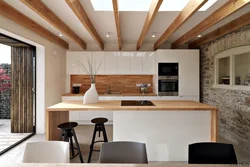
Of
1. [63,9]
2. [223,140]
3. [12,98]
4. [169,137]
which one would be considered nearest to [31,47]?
[12,98]

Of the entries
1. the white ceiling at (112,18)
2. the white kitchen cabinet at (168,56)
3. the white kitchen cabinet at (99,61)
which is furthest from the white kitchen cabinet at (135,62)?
the white ceiling at (112,18)

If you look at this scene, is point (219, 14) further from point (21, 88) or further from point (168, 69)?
point (21, 88)

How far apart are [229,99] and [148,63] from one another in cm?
247

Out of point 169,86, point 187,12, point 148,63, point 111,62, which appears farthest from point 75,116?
point 187,12

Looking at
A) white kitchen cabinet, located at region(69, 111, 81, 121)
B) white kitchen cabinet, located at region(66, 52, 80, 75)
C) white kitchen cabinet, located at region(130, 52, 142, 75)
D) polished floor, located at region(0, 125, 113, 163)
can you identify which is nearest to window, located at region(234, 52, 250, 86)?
white kitchen cabinet, located at region(130, 52, 142, 75)

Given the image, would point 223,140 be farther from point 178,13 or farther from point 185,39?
point 178,13

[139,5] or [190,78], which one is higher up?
[139,5]

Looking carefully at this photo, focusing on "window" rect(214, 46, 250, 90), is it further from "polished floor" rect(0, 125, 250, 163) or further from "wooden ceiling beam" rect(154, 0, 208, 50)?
"wooden ceiling beam" rect(154, 0, 208, 50)

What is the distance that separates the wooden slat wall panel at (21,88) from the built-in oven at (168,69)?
3.45m

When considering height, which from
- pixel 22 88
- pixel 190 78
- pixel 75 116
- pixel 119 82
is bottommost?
pixel 75 116

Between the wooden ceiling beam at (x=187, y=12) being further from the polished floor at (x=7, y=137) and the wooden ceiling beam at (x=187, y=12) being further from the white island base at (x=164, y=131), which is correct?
the polished floor at (x=7, y=137)

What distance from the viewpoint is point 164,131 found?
112 inches

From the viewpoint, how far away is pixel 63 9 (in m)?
2.81

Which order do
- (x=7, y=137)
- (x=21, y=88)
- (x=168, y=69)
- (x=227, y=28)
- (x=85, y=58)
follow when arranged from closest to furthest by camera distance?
(x=227, y=28), (x=7, y=137), (x=21, y=88), (x=168, y=69), (x=85, y=58)
